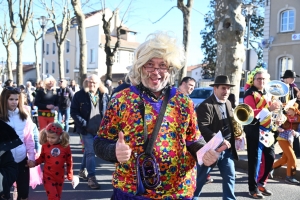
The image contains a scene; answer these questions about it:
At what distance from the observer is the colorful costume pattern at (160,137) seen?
243cm

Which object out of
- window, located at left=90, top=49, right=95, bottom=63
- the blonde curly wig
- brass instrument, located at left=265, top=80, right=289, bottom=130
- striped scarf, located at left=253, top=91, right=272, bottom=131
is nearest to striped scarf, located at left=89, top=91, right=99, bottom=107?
striped scarf, located at left=253, top=91, right=272, bottom=131

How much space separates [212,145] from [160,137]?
1.11 ft

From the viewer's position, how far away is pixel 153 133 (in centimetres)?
241

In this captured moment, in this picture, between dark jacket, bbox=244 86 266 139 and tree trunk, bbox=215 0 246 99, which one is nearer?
dark jacket, bbox=244 86 266 139

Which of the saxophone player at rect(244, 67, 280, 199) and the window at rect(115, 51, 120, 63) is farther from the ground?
the window at rect(115, 51, 120, 63)

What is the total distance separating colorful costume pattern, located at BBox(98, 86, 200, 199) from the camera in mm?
2428

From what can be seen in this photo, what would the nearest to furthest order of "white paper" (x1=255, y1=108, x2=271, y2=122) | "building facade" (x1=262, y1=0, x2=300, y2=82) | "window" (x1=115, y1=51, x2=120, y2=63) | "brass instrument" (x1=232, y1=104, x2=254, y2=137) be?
"brass instrument" (x1=232, y1=104, x2=254, y2=137) → "white paper" (x1=255, y1=108, x2=271, y2=122) → "building facade" (x1=262, y1=0, x2=300, y2=82) → "window" (x1=115, y1=51, x2=120, y2=63)

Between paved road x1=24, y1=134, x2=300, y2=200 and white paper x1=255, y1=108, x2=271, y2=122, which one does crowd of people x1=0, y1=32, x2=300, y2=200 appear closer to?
white paper x1=255, y1=108, x2=271, y2=122

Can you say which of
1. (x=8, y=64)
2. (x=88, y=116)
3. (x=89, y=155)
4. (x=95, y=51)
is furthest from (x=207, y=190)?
(x=95, y=51)

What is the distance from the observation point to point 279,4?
28.2 m

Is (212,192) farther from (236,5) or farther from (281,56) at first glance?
(281,56)

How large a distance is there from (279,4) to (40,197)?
26.5 m

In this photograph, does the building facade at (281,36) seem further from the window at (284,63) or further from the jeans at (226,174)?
the jeans at (226,174)

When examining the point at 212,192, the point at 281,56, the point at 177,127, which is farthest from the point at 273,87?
the point at 281,56
